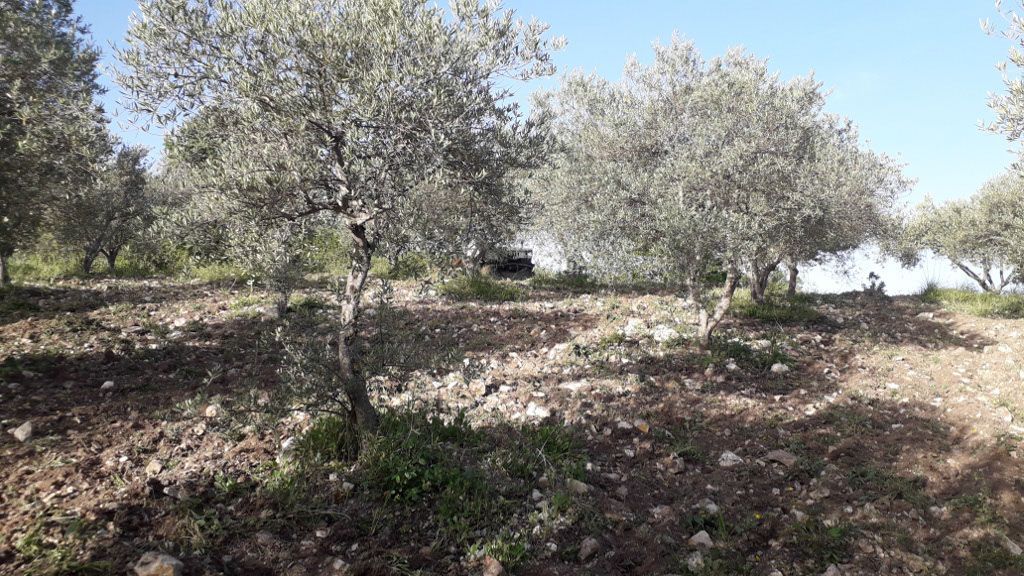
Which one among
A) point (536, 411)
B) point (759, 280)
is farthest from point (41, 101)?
point (759, 280)

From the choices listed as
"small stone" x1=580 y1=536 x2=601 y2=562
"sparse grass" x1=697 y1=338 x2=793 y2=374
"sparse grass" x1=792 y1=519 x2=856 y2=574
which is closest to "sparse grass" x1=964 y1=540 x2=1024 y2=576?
"sparse grass" x1=792 y1=519 x2=856 y2=574

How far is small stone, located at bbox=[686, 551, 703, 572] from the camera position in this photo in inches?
249

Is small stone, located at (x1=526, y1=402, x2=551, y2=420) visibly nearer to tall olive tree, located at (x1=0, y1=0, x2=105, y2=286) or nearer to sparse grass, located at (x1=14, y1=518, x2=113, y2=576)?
sparse grass, located at (x1=14, y1=518, x2=113, y2=576)

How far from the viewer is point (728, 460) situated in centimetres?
906

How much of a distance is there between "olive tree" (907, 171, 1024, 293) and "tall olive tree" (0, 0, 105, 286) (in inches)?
1190

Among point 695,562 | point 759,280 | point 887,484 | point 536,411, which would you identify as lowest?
point 695,562

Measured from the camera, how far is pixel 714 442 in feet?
32.2

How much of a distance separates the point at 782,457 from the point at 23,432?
36.2ft

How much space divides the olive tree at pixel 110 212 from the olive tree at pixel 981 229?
3486 cm

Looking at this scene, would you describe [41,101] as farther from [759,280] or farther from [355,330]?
[759,280]

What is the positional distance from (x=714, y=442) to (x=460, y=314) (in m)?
8.84

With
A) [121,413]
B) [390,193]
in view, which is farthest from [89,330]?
[390,193]

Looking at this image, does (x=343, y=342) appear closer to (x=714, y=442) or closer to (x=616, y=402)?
(x=616, y=402)

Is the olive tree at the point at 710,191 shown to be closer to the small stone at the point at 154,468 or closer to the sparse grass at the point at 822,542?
the sparse grass at the point at 822,542
